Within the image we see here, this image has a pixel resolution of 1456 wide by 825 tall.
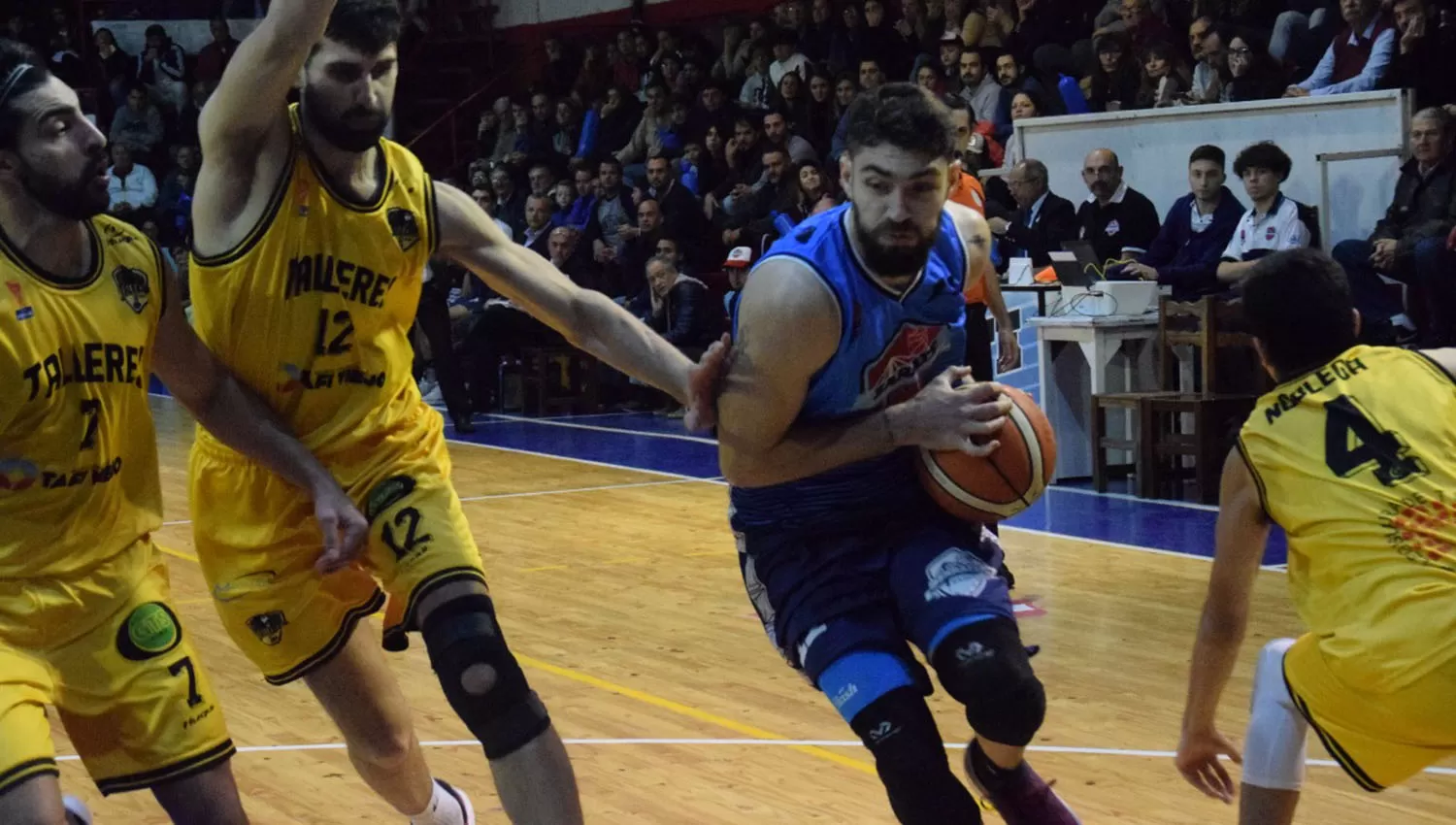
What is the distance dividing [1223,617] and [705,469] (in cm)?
810

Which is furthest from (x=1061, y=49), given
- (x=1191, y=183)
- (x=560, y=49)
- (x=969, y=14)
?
(x=560, y=49)

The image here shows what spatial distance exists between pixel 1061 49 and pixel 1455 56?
3.54m

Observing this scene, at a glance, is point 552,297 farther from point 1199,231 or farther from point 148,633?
point 1199,231

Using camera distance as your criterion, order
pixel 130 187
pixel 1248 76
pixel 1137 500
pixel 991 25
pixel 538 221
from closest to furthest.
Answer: pixel 1137 500
pixel 1248 76
pixel 991 25
pixel 538 221
pixel 130 187

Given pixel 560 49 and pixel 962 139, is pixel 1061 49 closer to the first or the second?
pixel 962 139

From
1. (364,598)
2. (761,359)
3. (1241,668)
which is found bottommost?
(1241,668)

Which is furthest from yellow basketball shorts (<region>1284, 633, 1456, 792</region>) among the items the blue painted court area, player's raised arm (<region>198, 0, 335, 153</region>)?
the blue painted court area

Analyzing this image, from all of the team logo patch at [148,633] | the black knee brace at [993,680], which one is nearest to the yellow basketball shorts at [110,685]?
the team logo patch at [148,633]

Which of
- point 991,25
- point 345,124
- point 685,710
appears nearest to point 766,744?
point 685,710

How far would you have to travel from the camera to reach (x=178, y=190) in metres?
20.3

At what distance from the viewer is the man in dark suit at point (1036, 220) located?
1081 cm

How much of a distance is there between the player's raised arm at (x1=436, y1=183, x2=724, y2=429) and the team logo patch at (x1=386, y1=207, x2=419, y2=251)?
0.27 feet

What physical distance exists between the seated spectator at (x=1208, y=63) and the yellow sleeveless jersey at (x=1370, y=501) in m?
8.27

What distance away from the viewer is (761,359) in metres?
3.51
